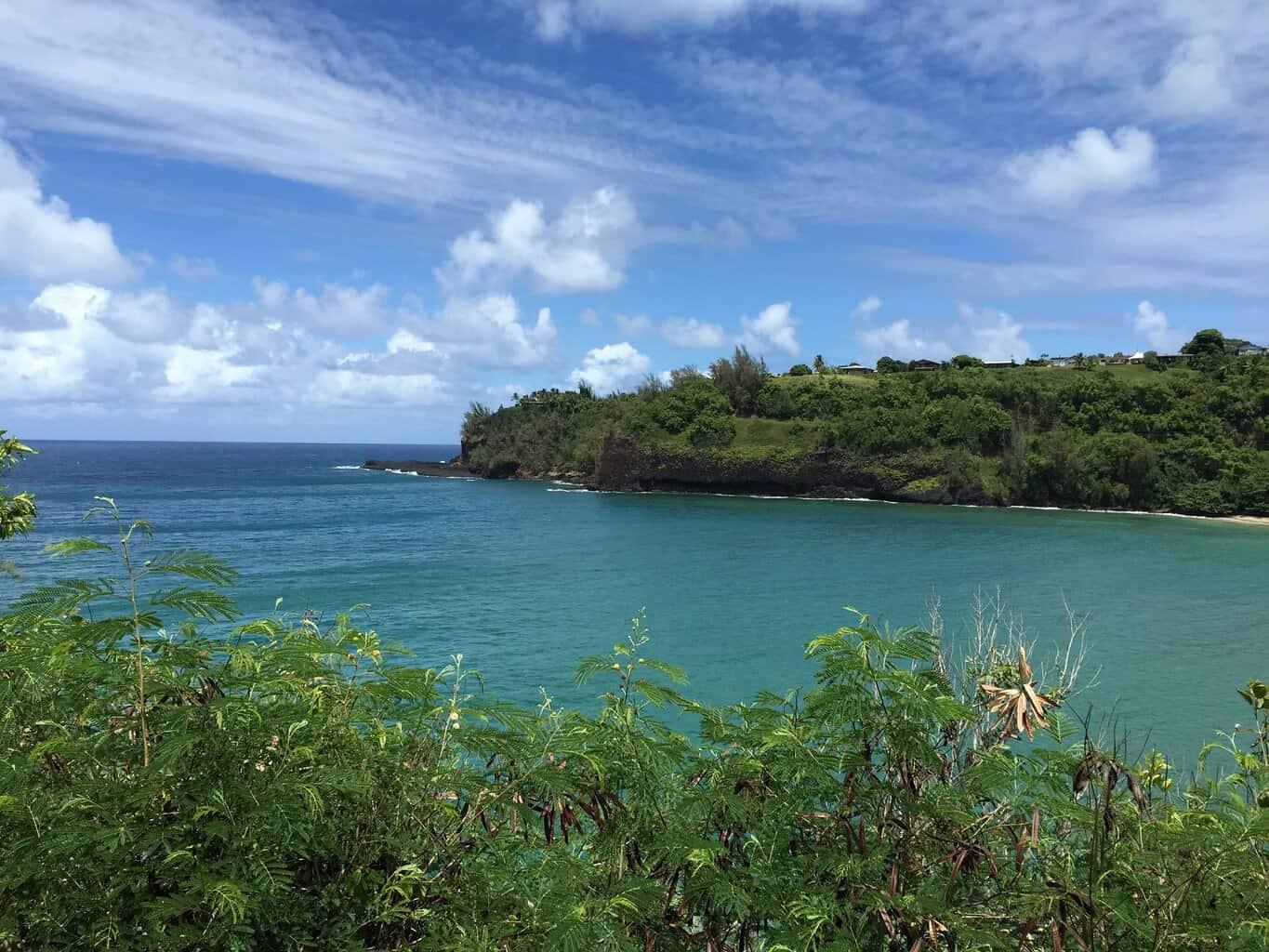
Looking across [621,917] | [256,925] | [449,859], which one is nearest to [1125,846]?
[621,917]

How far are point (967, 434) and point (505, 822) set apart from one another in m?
68.5

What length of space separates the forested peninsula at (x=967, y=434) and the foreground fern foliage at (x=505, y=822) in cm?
6451

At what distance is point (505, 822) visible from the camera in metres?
2.57

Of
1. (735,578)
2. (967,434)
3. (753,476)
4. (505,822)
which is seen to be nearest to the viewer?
(505,822)

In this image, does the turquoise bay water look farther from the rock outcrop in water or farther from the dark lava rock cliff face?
the rock outcrop in water

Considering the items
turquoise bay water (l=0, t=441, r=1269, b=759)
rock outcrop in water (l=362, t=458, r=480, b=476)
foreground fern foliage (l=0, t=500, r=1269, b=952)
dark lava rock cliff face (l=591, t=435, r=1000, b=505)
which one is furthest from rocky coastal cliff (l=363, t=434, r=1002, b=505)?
foreground fern foliage (l=0, t=500, r=1269, b=952)

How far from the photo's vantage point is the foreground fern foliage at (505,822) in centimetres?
181

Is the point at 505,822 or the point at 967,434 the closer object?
the point at 505,822

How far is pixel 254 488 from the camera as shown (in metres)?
78.0

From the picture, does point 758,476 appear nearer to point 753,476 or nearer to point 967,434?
point 753,476

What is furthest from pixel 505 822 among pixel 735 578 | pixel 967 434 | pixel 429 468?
pixel 429 468

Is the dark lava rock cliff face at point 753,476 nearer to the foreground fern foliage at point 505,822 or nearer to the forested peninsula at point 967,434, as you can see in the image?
the forested peninsula at point 967,434

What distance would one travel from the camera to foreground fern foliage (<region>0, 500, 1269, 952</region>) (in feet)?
5.93

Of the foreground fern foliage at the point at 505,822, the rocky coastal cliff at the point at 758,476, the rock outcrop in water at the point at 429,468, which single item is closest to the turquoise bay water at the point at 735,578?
the foreground fern foliage at the point at 505,822
